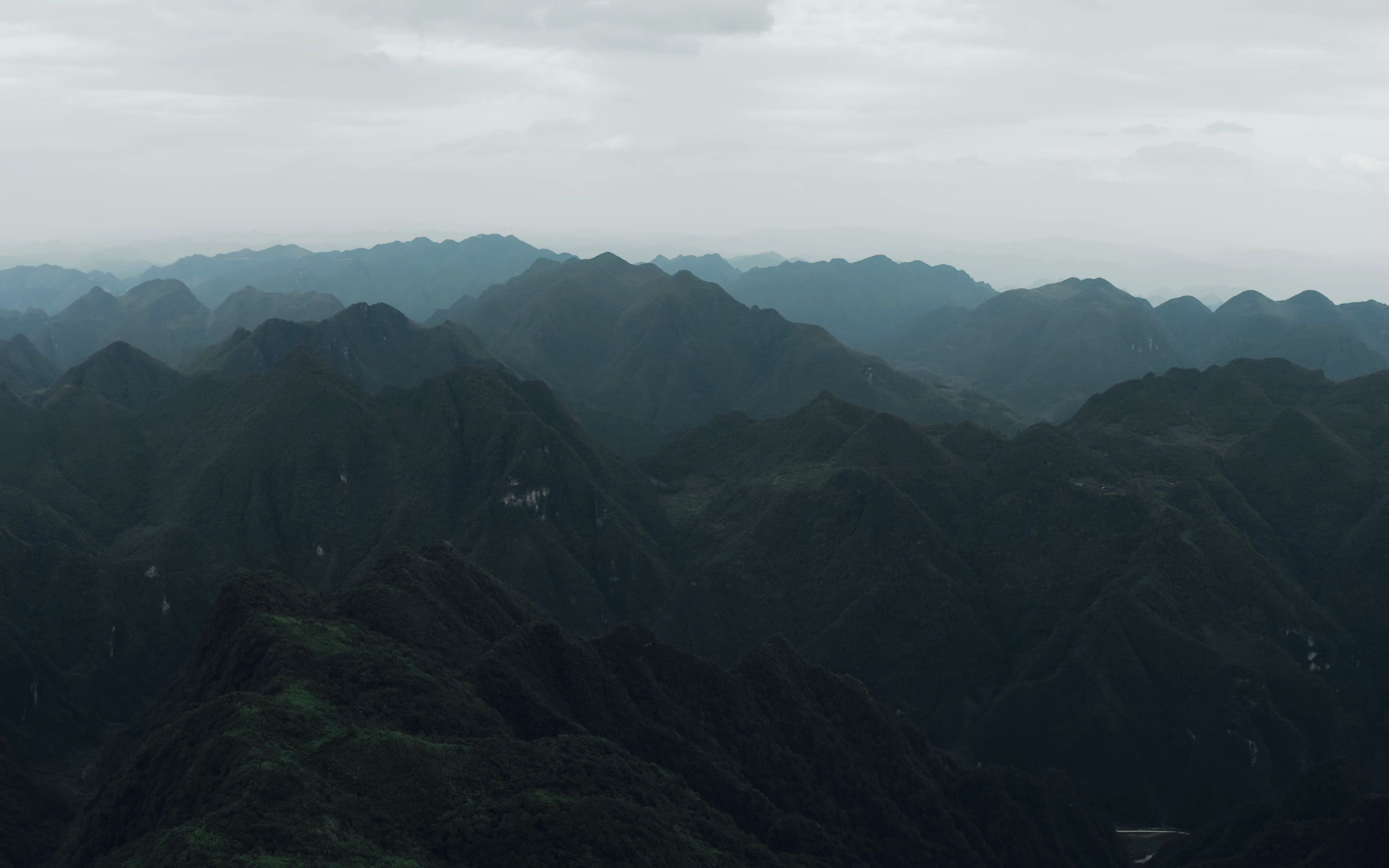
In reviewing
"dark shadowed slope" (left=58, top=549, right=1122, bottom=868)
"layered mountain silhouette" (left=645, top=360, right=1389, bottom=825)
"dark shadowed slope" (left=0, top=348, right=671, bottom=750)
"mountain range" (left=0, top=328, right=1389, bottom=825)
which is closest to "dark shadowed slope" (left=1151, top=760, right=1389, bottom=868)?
"dark shadowed slope" (left=58, top=549, right=1122, bottom=868)

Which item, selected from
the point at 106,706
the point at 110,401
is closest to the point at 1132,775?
the point at 106,706

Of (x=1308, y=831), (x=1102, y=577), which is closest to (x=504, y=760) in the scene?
(x=1308, y=831)

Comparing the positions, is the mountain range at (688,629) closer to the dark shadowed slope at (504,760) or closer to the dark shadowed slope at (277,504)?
the dark shadowed slope at (504,760)

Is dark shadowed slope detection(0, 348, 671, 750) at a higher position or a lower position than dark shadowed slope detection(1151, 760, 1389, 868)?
higher

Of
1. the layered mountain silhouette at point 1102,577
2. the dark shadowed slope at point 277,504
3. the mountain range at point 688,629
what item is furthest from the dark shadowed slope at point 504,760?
the dark shadowed slope at point 277,504

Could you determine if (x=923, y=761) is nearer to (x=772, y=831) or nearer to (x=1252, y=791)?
(x=772, y=831)

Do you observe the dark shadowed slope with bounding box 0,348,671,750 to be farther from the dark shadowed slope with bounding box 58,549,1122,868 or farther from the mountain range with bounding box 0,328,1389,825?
the dark shadowed slope with bounding box 58,549,1122,868
